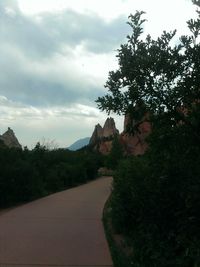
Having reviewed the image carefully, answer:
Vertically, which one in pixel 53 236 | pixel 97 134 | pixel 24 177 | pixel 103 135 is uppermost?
pixel 97 134

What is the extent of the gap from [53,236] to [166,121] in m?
3.96

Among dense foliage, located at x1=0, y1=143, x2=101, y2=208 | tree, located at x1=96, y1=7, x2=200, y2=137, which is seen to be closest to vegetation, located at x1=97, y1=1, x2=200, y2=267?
tree, located at x1=96, y1=7, x2=200, y2=137

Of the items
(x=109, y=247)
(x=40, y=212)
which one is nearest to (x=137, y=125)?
(x=109, y=247)

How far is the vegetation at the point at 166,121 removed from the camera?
718 centimetres

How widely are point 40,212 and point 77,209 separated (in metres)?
1.30

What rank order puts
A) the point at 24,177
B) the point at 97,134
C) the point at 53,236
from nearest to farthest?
1. the point at 53,236
2. the point at 24,177
3. the point at 97,134

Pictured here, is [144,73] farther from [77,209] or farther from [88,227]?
[77,209]

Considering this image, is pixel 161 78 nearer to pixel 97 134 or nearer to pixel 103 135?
pixel 103 135

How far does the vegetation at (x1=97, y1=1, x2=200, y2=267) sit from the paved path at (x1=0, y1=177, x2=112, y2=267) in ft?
3.55

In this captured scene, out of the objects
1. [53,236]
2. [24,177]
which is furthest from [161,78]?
[24,177]

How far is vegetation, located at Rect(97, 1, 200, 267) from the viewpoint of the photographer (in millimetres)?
7180

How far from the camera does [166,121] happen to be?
7516 mm

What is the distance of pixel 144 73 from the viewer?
7.32m

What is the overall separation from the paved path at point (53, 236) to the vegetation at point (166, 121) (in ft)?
3.55
